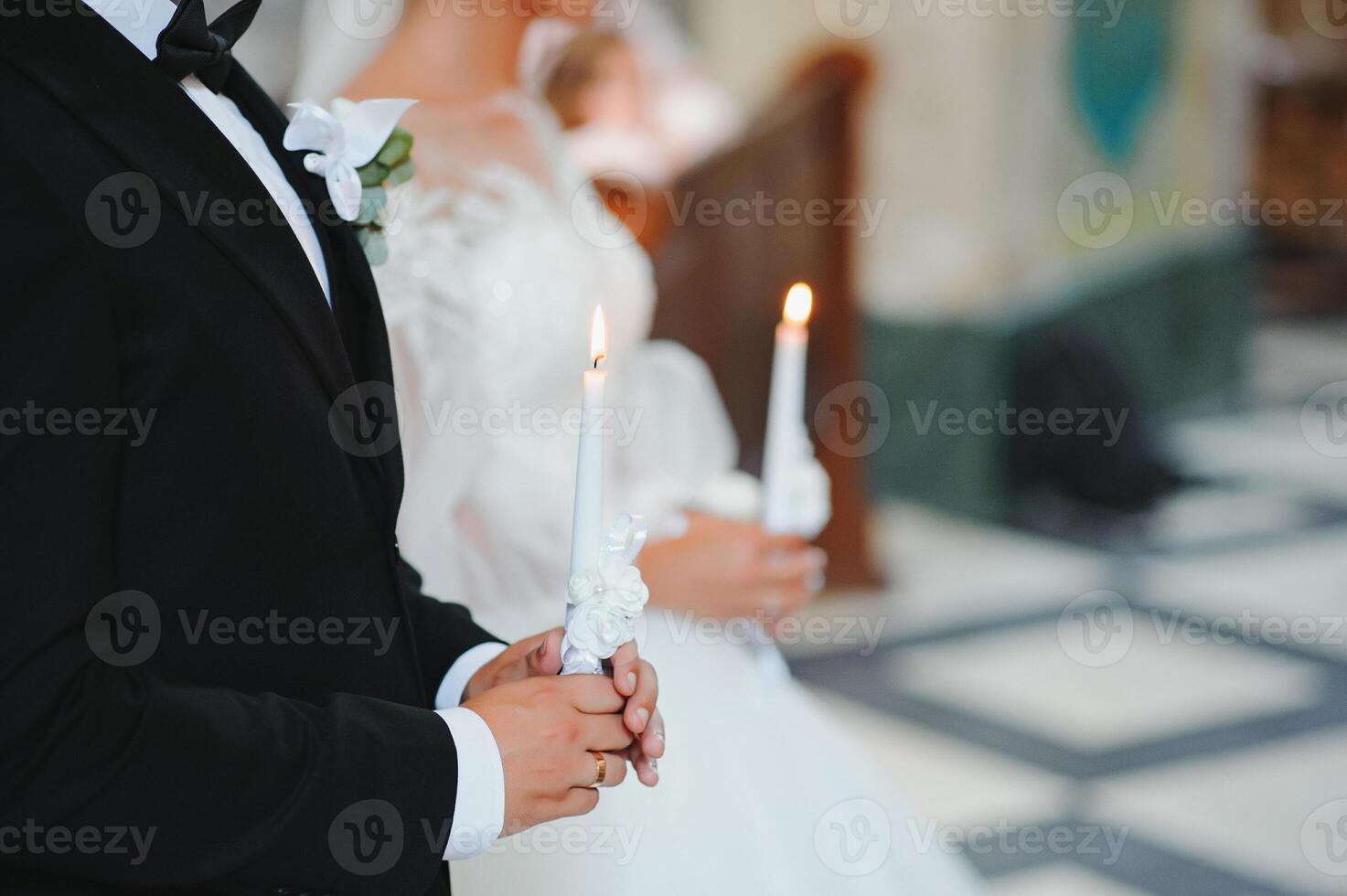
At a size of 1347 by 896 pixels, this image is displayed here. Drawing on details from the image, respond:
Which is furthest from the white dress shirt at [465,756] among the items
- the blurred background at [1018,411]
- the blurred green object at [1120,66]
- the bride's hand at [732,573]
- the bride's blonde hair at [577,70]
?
the blurred green object at [1120,66]

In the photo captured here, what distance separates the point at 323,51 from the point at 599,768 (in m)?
1.27

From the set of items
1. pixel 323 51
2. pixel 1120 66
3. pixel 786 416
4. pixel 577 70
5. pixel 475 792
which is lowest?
pixel 475 792

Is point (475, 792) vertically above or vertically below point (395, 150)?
below

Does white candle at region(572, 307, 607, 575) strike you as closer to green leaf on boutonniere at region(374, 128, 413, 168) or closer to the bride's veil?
green leaf on boutonniere at region(374, 128, 413, 168)

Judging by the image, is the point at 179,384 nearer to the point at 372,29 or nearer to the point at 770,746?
the point at 770,746

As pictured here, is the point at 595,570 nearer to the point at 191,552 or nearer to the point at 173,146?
the point at 191,552

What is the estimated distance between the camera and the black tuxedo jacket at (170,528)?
0.76 m

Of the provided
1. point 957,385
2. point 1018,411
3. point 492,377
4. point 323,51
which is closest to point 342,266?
point 492,377

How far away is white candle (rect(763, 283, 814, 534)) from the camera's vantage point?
61.6 inches

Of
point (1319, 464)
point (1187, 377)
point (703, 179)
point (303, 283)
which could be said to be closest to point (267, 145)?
point (303, 283)

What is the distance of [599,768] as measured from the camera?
0.98 meters

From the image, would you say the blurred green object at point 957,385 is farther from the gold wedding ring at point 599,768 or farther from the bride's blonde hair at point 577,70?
the gold wedding ring at point 599,768

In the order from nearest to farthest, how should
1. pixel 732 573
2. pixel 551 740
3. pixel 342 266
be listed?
pixel 551 740 → pixel 342 266 → pixel 732 573

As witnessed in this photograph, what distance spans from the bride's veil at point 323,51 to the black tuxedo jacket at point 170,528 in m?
1.02
